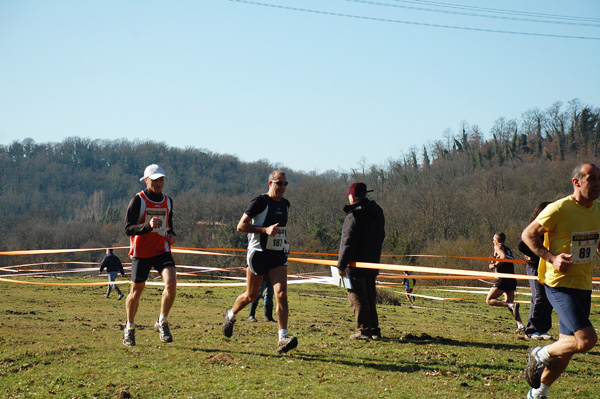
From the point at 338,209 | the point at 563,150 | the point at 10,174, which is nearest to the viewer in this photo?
the point at 338,209

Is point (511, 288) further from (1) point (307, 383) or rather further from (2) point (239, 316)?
(1) point (307, 383)

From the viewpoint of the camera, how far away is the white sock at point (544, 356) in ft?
19.1

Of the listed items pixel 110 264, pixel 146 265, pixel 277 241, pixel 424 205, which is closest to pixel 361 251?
pixel 277 241

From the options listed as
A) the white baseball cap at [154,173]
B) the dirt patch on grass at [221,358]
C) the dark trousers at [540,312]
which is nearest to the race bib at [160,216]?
the white baseball cap at [154,173]

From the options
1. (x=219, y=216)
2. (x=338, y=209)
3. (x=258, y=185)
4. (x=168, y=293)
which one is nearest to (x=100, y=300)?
(x=168, y=293)

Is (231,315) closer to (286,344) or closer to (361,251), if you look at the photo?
(286,344)

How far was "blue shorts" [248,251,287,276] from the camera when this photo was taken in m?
8.06

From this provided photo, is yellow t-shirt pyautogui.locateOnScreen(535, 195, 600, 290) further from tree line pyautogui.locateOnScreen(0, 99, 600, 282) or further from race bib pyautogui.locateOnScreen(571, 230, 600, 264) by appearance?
tree line pyautogui.locateOnScreen(0, 99, 600, 282)

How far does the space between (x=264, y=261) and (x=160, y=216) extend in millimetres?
1568

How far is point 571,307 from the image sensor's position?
570 centimetres

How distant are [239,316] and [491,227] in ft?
224

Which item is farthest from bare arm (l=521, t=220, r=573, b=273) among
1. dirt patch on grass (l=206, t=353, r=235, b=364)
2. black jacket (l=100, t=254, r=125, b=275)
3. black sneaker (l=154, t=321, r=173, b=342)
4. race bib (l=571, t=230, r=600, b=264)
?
black jacket (l=100, t=254, r=125, b=275)

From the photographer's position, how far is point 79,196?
655 feet

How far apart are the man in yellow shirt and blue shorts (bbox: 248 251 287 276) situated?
3.20m
